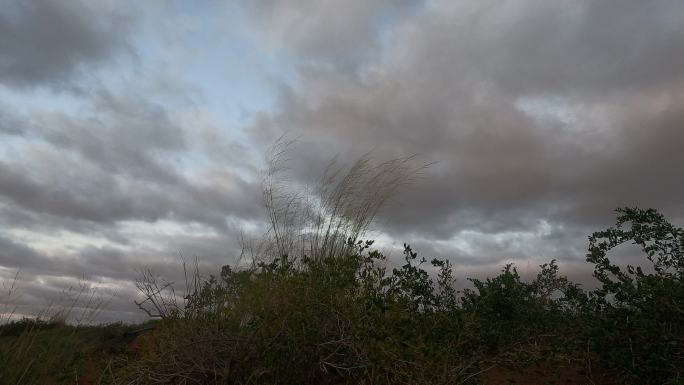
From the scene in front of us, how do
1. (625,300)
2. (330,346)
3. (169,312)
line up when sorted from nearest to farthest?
(330,346), (625,300), (169,312)

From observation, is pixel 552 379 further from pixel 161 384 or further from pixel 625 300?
pixel 161 384

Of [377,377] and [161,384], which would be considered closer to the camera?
[377,377]

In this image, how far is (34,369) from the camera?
4453 millimetres

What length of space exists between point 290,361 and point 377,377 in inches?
22.5

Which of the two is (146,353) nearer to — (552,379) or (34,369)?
(34,369)

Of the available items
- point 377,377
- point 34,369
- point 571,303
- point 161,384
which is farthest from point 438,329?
point 34,369

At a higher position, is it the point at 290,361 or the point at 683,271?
the point at 683,271

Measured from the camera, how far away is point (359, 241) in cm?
503

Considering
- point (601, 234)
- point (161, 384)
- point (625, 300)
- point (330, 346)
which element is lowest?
point (161, 384)

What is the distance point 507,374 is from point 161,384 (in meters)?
2.37

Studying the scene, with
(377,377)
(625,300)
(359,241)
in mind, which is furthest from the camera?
(359,241)

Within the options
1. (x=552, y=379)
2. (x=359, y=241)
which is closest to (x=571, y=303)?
(x=552, y=379)

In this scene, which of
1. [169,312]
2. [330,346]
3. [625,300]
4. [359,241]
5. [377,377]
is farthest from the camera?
[359,241]

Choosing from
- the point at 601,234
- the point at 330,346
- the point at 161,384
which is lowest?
the point at 161,384
